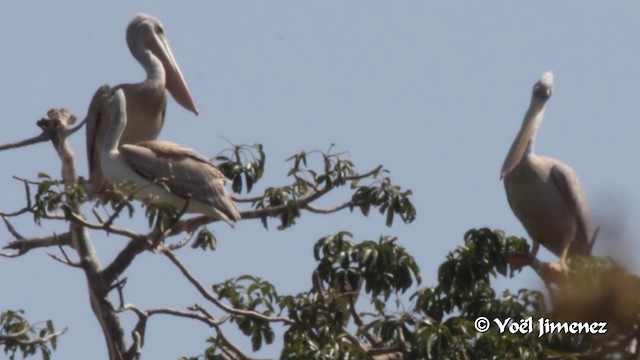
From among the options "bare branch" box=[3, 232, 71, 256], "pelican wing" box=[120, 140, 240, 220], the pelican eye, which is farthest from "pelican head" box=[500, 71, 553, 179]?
"bare branch" box=[3, 232, 71, 256]

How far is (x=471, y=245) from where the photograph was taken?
36.6 ft

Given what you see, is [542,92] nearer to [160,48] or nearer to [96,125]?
[160,48]

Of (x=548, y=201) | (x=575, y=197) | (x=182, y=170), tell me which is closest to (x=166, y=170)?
(x=182, y=170)

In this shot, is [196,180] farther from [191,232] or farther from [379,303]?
[379,303]

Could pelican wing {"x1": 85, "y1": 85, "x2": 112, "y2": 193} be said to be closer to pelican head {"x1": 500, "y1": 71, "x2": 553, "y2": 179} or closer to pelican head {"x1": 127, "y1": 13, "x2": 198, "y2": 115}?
pelican head {"x1": 127, "y1": 13, "x2": 198, "y2": 115}

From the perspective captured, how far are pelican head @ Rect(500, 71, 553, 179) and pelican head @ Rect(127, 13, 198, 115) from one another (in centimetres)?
295

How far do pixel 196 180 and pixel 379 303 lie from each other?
114 inches

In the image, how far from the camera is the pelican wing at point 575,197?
1351cm

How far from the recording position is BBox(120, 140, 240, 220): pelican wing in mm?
12617

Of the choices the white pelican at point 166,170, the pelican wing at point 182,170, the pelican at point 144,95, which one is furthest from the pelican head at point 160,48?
the pelican wing at point 182,170

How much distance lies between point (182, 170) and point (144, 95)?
1.39 m

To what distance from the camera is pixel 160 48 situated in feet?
50.2

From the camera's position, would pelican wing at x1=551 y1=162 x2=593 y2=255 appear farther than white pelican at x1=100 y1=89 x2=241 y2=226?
Yes

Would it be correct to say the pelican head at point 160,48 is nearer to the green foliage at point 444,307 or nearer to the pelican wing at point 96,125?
the pelican wing at point 96,125
